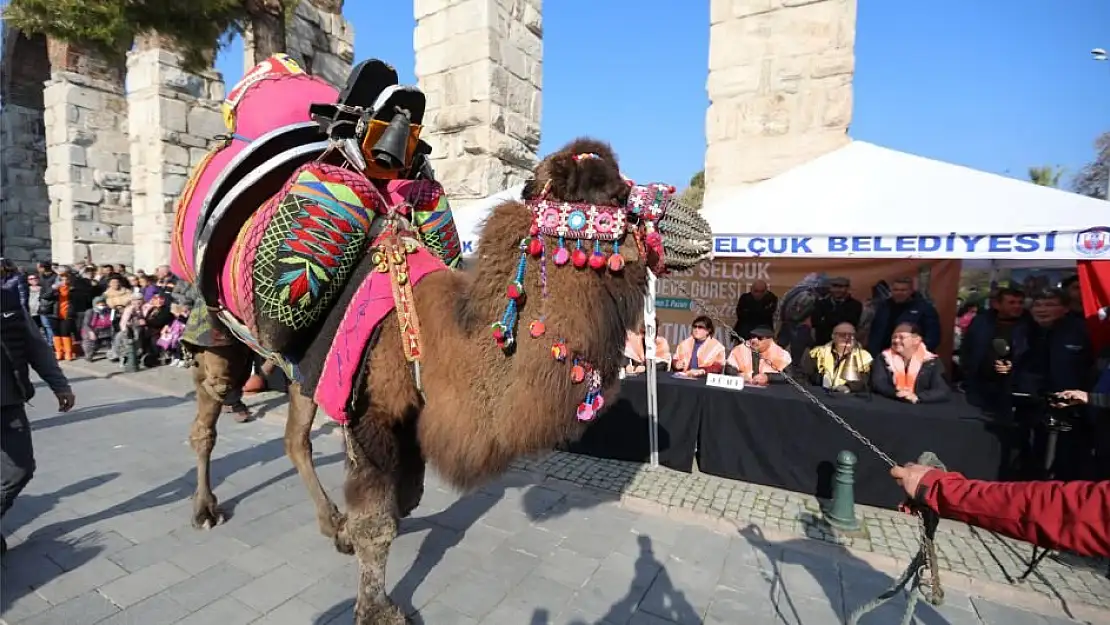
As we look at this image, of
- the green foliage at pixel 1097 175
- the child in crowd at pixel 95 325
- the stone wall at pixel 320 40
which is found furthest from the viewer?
the green foliage at pixel 1097 175

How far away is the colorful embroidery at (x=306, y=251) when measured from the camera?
2.05 metres

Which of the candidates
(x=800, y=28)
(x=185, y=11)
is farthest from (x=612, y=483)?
(x=185, y=11)

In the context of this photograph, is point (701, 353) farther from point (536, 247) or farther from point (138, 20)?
point (138, 20)

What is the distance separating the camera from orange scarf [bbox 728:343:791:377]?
4918 millimetres

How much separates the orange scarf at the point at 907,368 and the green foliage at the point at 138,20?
11.3 m

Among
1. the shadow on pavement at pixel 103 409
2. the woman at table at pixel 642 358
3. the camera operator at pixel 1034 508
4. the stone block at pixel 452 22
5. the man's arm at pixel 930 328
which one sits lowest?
the shadow on pavement at pixel 103 409

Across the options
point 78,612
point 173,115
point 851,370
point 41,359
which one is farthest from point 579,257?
point 173,115

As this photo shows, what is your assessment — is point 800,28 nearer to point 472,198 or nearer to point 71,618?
point 472,198

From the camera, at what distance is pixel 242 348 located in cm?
364

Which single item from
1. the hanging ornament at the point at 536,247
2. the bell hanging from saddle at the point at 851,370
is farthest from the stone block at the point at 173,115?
the bell hanging from saddle at the point at 851,370

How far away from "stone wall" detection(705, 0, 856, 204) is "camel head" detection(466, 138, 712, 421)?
442 cm

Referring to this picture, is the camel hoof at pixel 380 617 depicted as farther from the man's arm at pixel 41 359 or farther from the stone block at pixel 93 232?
the stone block at pixel 93 232

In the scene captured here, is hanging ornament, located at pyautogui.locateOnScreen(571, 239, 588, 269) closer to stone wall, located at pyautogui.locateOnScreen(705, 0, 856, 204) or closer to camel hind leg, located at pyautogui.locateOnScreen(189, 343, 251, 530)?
camel hind leg, located at pyautogui.locateOnScreen(189, 343, 251, 530)

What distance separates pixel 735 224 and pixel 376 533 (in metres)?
3.48
